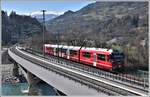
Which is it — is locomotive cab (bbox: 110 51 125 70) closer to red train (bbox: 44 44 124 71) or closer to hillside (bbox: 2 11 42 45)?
red train (bbox: 44 44 124 71)

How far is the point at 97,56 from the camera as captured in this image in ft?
65.9

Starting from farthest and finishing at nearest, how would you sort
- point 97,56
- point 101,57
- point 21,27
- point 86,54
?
point 21,27 < point 86,54 < point 97,56 < point 101,57

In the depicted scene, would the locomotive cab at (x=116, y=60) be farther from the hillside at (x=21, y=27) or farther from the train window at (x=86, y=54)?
the hillside at (x=21, y=27)

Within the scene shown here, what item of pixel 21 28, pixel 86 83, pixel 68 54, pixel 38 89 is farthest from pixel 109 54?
pixel 21 28

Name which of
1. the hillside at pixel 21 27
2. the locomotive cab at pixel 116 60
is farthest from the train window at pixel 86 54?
the hillside at pixel 21 27

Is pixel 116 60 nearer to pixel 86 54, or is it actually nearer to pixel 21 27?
pixel 86 54

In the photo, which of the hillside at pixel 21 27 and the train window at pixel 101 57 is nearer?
the train window at pixel 101 57

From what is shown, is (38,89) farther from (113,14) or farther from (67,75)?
(113,14)

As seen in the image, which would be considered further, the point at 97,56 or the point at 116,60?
the point at 97,56

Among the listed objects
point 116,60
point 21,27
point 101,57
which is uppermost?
point 21,27

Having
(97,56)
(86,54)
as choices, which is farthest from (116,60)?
(86,54)

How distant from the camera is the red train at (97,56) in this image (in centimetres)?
1853

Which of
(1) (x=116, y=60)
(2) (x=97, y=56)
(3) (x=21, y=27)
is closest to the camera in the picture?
(1) (x=116, y=60)

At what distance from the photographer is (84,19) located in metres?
83.8
